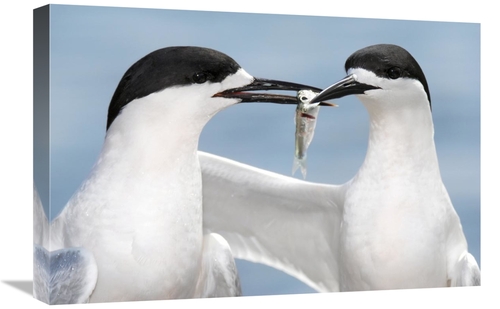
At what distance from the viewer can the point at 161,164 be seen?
663cm

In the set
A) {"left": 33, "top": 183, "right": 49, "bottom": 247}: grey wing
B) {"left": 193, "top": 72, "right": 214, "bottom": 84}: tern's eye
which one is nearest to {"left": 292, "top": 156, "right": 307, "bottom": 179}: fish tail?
{"left": 193, "top": 72, "right": 214, "bottom": 84}: tern's eye

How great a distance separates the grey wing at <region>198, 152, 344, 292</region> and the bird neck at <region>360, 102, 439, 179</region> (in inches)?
14.1

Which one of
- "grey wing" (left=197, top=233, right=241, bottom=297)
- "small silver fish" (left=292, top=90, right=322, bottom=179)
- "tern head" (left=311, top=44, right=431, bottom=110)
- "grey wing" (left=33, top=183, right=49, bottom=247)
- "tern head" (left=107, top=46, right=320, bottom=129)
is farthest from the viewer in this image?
"small silver fish" (left=292, top=90, right=322, bottom=179)

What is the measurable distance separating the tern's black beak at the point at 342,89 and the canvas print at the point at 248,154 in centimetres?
1

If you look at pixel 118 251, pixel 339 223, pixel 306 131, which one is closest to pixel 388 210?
pixel 339 223

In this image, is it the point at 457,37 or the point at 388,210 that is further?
the point at 457,37

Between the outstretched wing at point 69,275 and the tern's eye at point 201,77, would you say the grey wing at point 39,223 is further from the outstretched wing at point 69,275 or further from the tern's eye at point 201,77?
the tern's eye at point 201,77

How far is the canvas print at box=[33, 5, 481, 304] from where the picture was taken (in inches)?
259

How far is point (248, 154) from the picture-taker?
7328mm

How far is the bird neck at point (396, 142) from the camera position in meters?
7.23


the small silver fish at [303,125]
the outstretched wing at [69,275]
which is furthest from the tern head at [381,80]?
the outstretched wing at [69,275]

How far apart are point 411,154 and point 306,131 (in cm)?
80

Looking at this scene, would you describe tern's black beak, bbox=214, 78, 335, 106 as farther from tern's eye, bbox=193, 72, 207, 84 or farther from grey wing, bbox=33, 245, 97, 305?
grey wing, bbox=33, 245, 97, 305

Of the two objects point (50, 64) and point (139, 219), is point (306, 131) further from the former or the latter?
point (50, 64)
